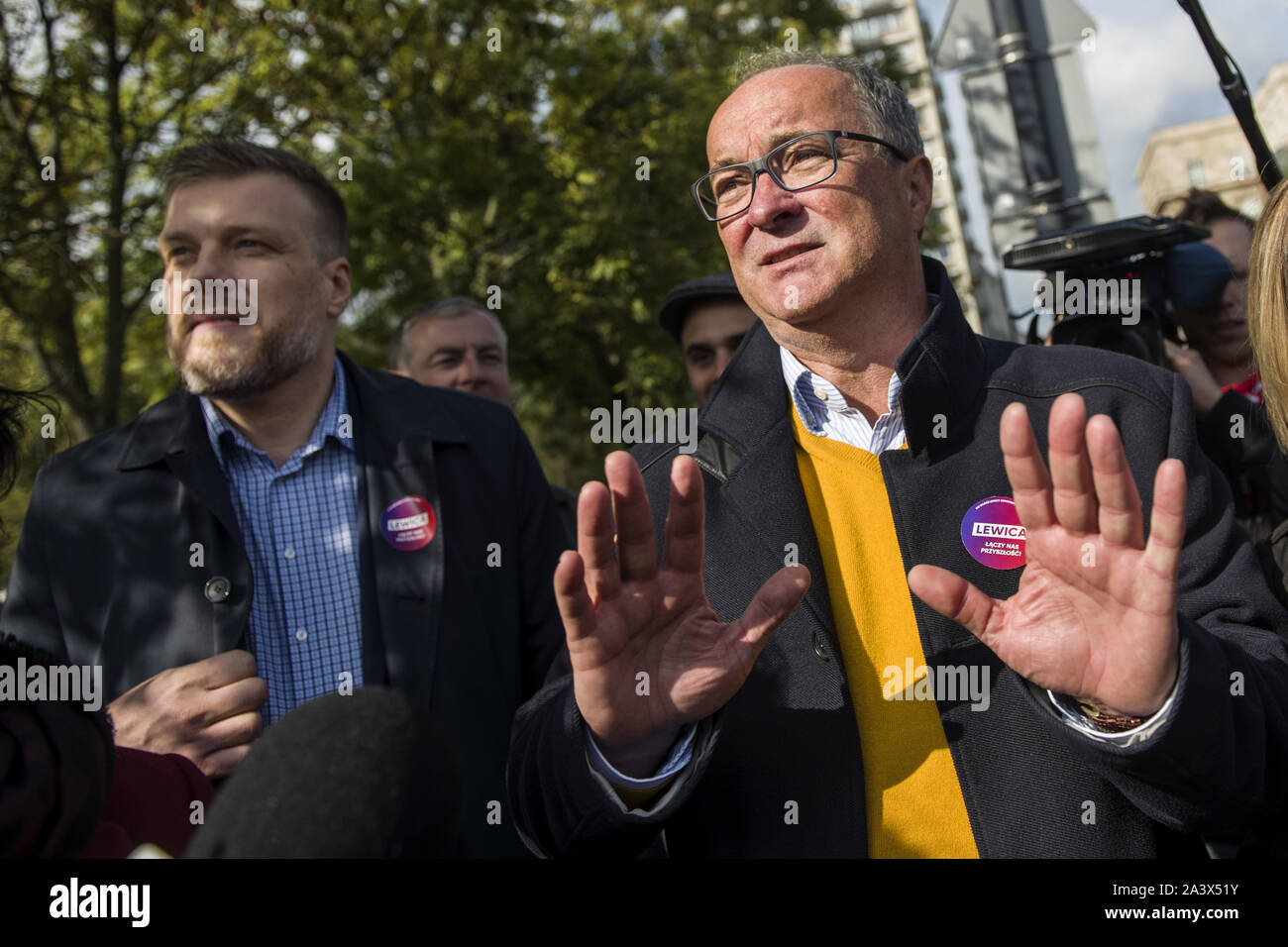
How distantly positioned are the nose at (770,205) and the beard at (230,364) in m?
1.34

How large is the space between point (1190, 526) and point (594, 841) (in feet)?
3.87

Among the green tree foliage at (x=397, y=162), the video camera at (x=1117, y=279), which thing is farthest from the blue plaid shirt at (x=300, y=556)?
the green tree foliage at (x=397, y=162)

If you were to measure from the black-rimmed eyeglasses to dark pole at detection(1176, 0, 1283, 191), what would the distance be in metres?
0.83

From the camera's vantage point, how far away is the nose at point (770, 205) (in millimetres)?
2301

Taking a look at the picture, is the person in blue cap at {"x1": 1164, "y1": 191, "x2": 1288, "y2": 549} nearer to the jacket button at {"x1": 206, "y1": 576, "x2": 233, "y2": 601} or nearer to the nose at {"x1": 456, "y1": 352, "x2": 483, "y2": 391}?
the jacket button at {"x1": 206, "y1": 576, "x2": 233, "y2": 601}

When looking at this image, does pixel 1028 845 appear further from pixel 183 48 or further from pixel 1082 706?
pixel 183 48

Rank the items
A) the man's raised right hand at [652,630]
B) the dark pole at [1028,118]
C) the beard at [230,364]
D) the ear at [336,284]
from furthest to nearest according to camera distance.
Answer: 1. the dark pole at [1028,118]
2. the ear at [336,284]
3. the beard at [230,364]
4. the man's raised right hand at [652,630]

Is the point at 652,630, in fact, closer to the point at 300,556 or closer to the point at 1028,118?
the point at 300,556

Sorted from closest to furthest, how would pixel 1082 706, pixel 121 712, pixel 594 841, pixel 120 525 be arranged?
pixel 1082 706
pixel 594 841
pixel 121 712
pixel 120 525

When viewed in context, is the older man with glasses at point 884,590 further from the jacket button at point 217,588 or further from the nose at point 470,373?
the nose at point 470,373

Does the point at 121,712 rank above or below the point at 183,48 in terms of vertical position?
below
